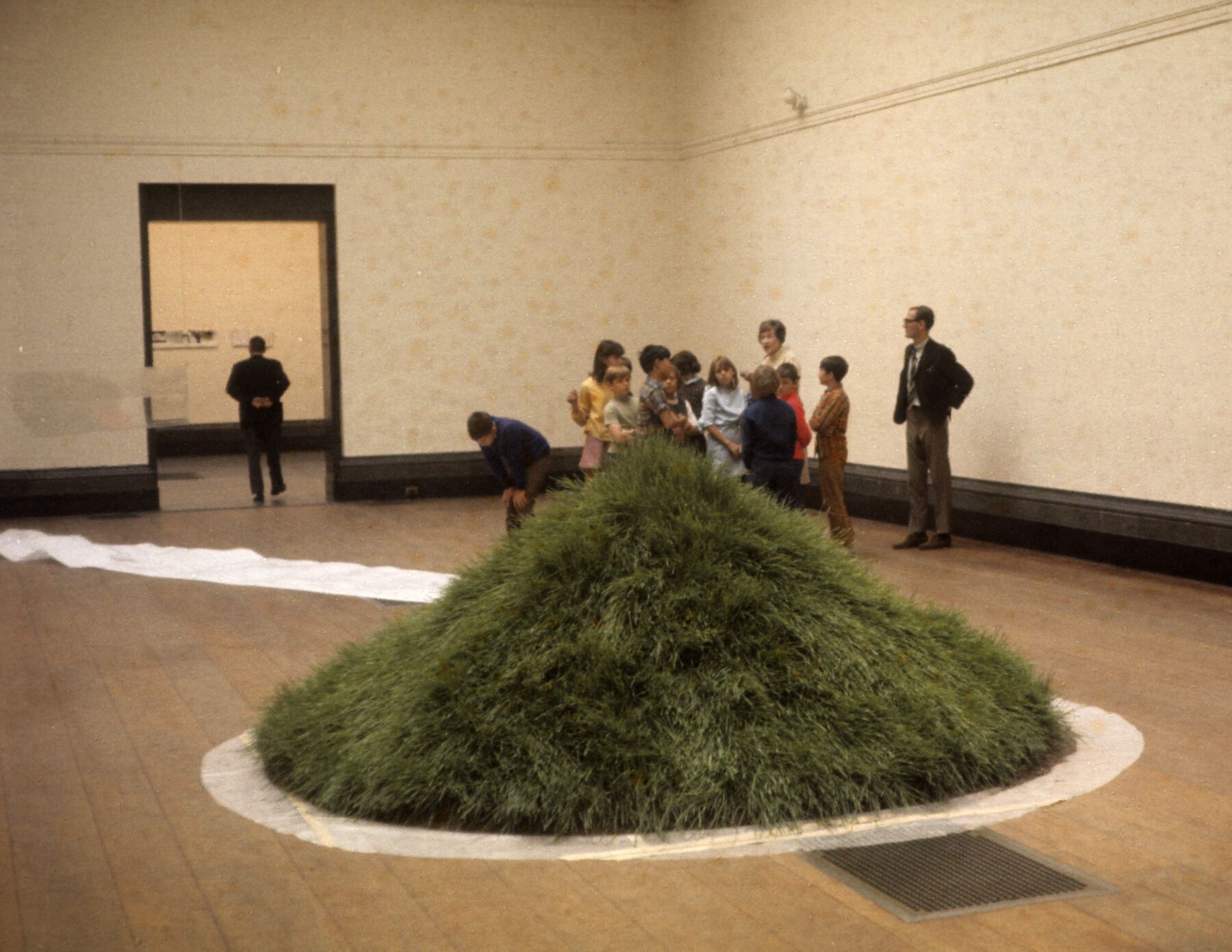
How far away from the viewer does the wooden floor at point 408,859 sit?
422 cm

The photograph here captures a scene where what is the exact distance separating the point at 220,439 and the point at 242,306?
2.22 m

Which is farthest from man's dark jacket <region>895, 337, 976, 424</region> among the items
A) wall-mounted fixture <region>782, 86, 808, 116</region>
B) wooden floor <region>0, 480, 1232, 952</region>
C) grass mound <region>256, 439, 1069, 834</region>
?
grass mound <region>256, 439, 1069, 834</region>

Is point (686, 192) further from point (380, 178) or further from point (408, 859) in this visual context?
point (408, 859)

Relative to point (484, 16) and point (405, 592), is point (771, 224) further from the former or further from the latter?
point (405, 592)

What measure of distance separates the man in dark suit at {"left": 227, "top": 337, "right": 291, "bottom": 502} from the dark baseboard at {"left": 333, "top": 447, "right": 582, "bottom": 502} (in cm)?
79

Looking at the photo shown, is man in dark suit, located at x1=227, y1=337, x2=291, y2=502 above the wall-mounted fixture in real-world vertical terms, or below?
below

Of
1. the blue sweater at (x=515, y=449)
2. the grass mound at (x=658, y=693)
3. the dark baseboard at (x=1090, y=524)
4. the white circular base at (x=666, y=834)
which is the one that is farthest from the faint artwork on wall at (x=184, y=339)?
the white circular base at (x=666, y=834)

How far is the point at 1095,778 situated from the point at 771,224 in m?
10.8

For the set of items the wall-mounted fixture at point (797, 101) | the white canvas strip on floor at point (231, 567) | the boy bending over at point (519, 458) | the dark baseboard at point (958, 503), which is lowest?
the white canvas strip on floor at point (231, 567)

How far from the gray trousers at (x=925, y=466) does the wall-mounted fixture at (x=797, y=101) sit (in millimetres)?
4138

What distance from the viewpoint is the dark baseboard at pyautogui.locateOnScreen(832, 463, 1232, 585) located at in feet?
33.7

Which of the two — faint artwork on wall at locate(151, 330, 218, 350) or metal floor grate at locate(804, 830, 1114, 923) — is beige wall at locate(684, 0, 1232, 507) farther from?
faint artwork on wall at locate(151, 330, 218, 350)

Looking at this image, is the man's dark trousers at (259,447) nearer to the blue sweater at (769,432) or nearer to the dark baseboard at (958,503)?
the dark baseboard at (958,503)

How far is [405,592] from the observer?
34.2 ft
